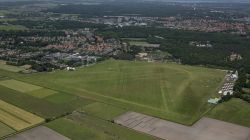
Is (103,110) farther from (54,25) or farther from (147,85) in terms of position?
(54,25)

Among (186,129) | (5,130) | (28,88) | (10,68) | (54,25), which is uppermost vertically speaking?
(54,25)

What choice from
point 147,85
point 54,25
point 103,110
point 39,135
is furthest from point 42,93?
point 54,25

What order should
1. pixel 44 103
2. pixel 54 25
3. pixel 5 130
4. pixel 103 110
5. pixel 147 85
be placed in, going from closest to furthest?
pixel 5 130 → pixel 103 110 → pixel 44 103 → pixel 147 85 → pixel 54 25

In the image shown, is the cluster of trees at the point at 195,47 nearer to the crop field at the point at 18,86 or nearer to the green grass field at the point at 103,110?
the green grass field at the point at 103,110

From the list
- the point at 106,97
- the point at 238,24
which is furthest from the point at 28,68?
the point at 238,24

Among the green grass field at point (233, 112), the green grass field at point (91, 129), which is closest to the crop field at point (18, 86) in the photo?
the green grass field at point (91, 129)

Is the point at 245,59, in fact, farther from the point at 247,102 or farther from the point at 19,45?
the point at 19,45
